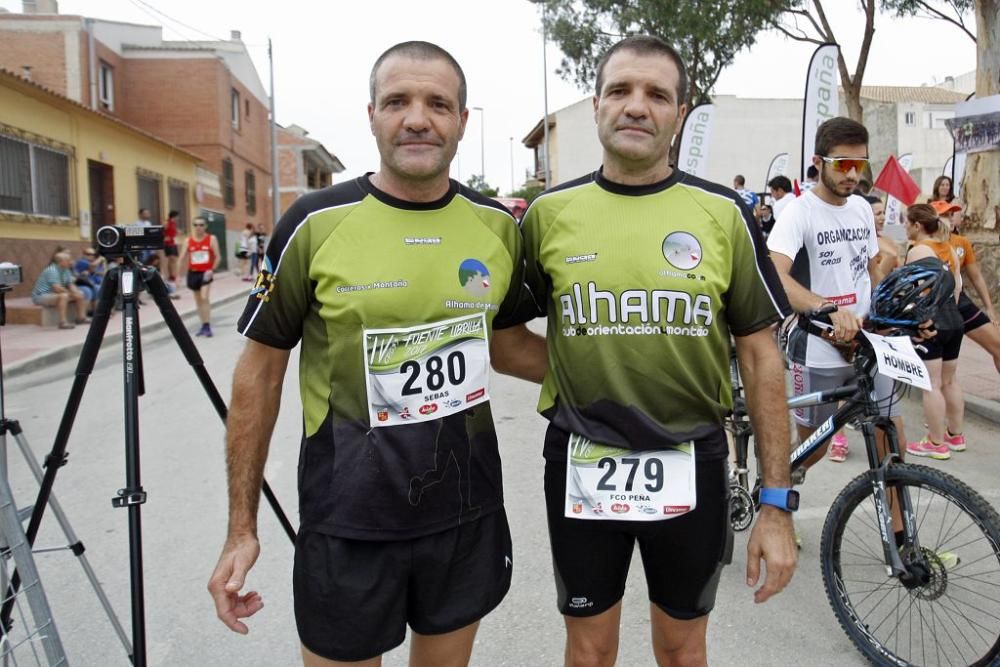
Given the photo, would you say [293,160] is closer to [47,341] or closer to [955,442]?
[47,341]

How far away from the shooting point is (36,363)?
9758mm

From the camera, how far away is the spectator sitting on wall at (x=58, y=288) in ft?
42.1

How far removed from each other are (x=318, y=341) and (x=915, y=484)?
215 centimetres

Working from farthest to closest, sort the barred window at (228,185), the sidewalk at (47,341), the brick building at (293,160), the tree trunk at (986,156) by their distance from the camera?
the brick building at (293,160), the barred window at (228,185), the tree trunk at (986,156), the sidewalk at (47,341)

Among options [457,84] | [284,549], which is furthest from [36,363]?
[457,84]

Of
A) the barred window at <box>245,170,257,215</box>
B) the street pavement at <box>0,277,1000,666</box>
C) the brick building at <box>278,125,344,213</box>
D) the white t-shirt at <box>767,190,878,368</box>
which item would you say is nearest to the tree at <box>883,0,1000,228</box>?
the street pavement at <box>0,277,1000,666</box>

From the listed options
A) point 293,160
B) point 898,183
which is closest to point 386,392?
point 898,183

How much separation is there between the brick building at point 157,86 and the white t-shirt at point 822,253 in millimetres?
22615

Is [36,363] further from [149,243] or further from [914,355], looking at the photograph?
[914,355]

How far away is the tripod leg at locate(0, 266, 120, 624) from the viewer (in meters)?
2.21

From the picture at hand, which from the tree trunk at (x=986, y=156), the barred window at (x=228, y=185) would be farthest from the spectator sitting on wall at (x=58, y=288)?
the barred window at (x=228, y=185)

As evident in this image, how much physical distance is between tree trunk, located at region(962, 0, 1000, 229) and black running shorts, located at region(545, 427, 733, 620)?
385 inches

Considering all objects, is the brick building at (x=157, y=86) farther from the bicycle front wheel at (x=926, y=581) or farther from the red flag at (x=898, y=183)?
the bicycle front wheel at (x=926, y=581)

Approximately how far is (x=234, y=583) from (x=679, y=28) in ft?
66.6
